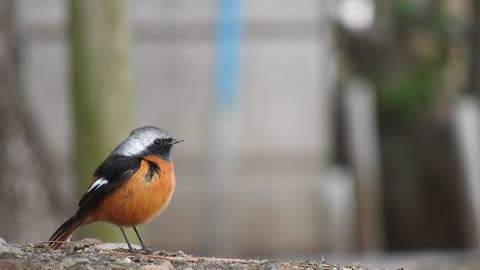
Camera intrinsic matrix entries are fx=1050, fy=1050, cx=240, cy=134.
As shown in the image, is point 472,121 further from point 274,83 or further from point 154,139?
point 154,139

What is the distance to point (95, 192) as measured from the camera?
5.76m

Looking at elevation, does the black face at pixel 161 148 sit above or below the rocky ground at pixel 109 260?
above

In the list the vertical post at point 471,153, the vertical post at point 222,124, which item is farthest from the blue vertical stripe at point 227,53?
the vertical post at point 471,153

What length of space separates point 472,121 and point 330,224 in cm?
250

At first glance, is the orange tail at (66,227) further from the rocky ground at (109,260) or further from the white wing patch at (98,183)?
the rocky ground at (109,260)

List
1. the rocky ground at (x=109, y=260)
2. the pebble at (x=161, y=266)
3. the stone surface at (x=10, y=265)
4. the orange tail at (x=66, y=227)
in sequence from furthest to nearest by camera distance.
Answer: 1. the orange tail at (x=66, y=227)
2. the pebble at (x=161, y=266)
3. the rocky ground at (x=109, y=260)
4. the stone surface at (x=10, y=265)

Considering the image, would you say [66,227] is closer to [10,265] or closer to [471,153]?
[10,265]

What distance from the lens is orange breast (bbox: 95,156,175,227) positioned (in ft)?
18.8

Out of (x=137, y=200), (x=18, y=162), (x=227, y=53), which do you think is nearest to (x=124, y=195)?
(x=137, y=200)

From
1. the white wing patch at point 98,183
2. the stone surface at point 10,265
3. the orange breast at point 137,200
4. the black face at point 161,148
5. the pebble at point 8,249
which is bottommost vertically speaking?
the stone surface at point 10,265

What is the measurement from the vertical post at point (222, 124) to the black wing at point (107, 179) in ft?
24.0

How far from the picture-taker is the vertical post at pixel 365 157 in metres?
14.0

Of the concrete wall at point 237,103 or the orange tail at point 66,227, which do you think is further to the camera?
the concrete wall at point 237,103

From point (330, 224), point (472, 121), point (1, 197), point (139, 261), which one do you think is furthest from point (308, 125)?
point (139, 261)
